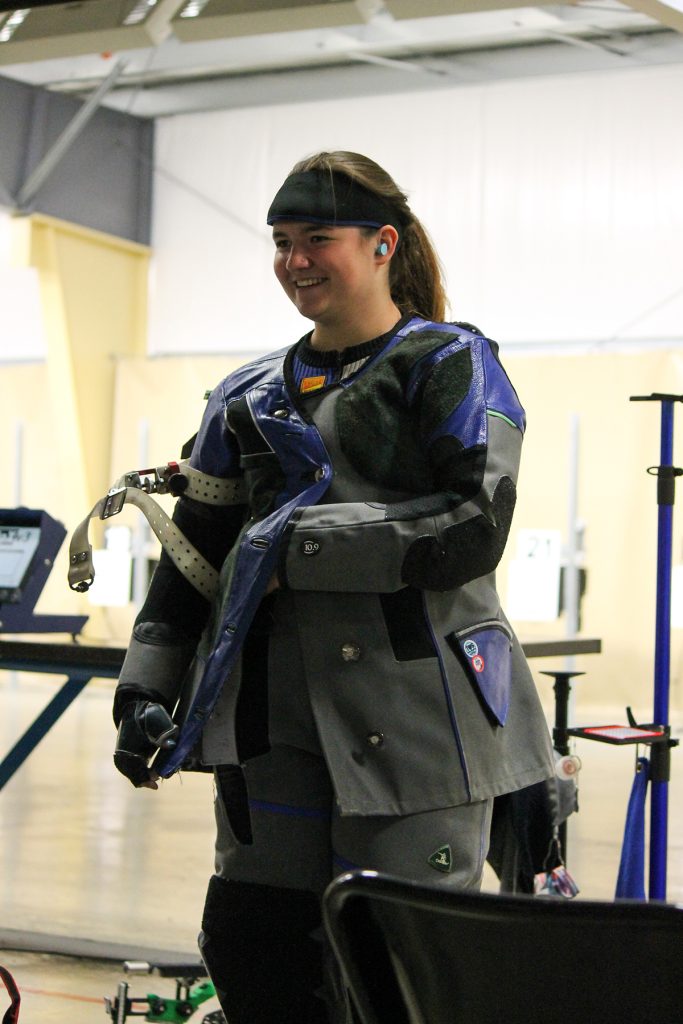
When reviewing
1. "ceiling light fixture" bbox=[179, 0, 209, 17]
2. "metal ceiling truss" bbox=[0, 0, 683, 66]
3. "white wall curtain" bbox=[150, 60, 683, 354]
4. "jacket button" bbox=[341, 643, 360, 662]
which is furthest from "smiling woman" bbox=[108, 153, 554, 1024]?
"white wall curtain" bbox=[150, 60, 683, 354]

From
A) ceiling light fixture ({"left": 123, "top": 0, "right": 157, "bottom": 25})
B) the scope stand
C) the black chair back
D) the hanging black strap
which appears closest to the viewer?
the black chair back

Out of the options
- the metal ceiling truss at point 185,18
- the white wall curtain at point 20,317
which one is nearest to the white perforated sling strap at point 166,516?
the metal ceiling truss at point 185,18

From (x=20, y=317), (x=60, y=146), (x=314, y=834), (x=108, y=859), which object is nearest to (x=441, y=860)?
(x=314, y=834)

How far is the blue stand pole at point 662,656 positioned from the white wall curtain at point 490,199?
524 centimetres

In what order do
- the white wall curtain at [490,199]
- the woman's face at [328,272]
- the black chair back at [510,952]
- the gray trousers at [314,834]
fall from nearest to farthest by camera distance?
the black chair back at [510,952], the gray trousers at [314,834], the woman's face at [328,272], the white wall curtain at [490,199]

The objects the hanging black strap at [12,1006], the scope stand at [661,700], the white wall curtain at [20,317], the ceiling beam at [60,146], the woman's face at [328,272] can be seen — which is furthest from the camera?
the white wall curtain at [20,317]

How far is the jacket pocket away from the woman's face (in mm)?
378

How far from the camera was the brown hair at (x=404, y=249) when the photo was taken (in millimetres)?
1608

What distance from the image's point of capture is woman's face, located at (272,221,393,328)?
5.17ft

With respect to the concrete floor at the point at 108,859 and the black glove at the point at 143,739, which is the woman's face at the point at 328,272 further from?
the concrete floor at the point at 108,859

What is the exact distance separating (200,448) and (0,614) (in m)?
1.68

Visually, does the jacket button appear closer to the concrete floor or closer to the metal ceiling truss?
the concrete floor

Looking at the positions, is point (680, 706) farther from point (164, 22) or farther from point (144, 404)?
point (164, 22)

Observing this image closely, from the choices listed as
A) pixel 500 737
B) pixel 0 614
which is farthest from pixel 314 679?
pixel 0 614
